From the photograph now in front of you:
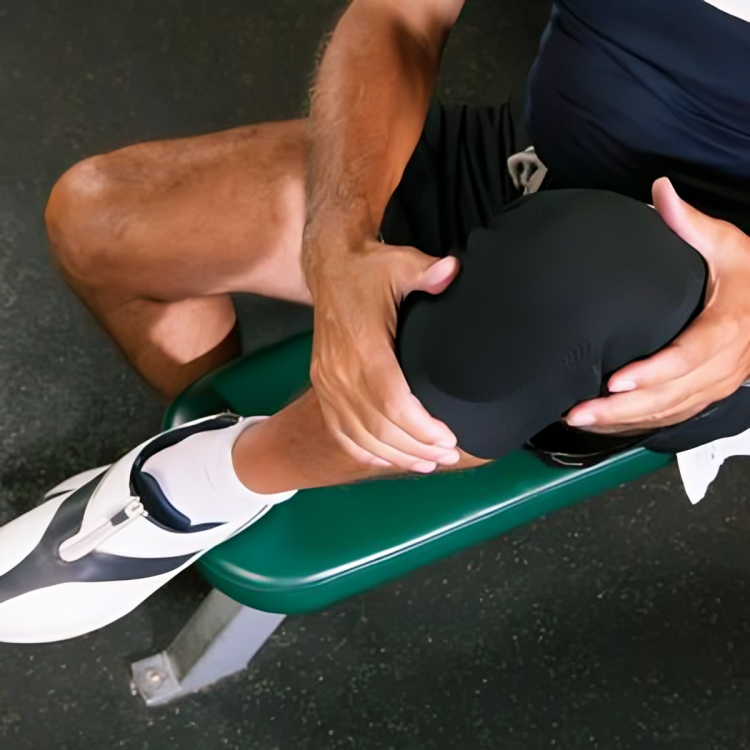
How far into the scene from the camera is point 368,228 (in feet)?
2.29

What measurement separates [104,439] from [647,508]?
29.5 inches

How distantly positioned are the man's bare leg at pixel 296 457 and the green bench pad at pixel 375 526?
0.11 ft

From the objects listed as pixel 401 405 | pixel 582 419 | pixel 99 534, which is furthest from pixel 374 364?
pixel 99 534

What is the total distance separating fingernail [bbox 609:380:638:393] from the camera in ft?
1.76

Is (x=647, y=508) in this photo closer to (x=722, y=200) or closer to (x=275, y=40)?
(x=722, y=200)

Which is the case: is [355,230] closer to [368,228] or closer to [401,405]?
[368,228]

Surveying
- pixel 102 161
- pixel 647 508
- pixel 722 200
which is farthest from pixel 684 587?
pixel 102 161

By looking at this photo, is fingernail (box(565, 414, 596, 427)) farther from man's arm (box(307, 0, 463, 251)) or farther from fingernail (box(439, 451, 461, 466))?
man's arm (box(307, 0, 463, 251))

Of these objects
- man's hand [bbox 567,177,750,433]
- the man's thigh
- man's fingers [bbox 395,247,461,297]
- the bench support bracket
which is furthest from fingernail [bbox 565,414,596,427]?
the bench support bracket

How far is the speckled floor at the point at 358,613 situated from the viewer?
106 cm

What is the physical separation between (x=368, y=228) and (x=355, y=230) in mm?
13

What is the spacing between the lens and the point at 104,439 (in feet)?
3.83

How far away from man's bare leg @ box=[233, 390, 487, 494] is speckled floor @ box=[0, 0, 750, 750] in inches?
16.5

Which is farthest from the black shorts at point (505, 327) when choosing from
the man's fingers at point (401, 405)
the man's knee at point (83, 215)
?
the man's knee at point (83, 215)
